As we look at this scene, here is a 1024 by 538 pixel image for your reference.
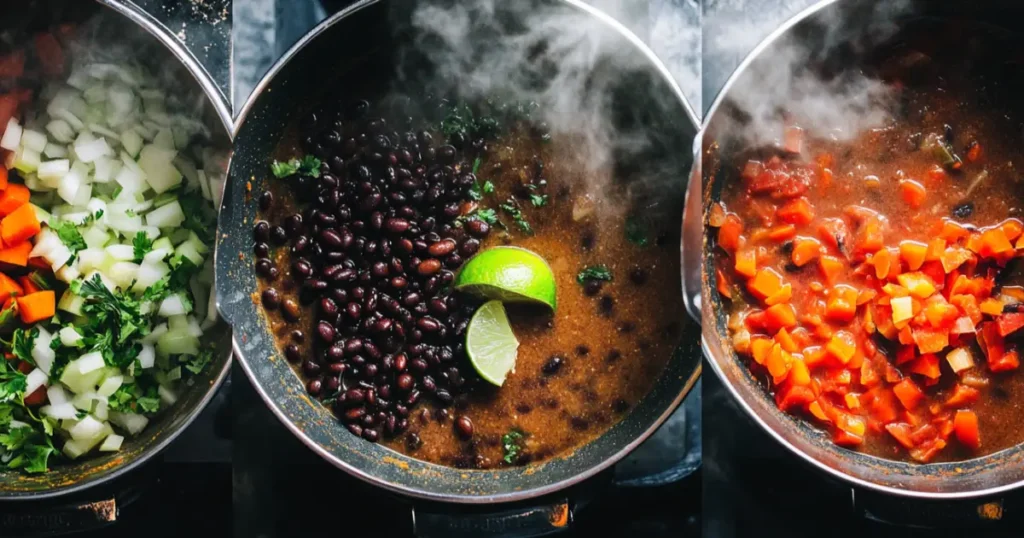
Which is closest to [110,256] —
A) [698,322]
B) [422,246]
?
[422,246]

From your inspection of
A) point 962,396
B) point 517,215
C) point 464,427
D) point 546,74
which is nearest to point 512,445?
point 464,427

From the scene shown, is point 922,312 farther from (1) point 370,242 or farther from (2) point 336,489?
(2) point 336,489

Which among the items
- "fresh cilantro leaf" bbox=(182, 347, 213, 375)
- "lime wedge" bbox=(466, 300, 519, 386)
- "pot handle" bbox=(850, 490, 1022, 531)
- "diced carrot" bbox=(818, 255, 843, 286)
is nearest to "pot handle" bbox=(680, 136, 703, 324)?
"diced carrot" bbox=(818, 255, 843, 286)

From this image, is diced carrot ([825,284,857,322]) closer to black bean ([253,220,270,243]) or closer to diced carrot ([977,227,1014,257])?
diced carrot ([977,227,1014,257])

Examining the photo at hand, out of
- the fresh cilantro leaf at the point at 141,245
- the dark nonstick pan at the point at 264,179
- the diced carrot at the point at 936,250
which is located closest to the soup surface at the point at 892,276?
the diced carrot at the point at 936,250

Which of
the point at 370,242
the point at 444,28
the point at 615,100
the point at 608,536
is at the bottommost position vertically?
the point at 608,536

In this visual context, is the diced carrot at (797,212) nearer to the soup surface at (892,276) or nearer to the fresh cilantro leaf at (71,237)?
the soup surface at (892,276)
